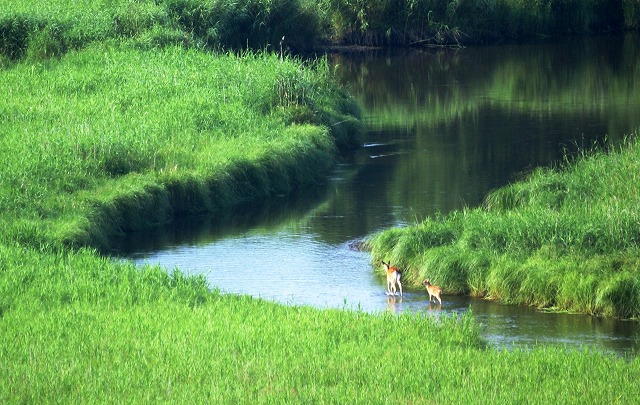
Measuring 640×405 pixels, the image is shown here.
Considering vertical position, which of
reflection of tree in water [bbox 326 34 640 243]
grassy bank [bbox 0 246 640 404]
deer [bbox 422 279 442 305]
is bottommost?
reflection of tree in water [bbox 326 34 640 243]

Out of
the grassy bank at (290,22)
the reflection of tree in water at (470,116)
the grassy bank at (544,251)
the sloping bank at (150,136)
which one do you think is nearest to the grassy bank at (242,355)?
the grassy bank at (544,251)

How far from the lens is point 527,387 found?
36.8 feet

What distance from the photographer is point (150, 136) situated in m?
23.5

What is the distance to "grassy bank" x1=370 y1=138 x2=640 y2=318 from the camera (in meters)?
15.7

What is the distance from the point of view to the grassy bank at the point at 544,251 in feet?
51.6

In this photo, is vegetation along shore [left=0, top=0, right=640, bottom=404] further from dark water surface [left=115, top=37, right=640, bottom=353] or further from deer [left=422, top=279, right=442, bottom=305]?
deer [left=422, top=279, right=442, bottom=305]

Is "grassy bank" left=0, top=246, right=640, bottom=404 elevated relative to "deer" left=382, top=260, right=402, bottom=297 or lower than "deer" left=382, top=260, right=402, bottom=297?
elevated

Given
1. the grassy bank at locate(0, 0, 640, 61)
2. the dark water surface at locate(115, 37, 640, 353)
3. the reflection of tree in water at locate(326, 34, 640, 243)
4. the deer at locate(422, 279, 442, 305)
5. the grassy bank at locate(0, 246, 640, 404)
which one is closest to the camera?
the grassy bank at locate(0, 246, 640, 404)

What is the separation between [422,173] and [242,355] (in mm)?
14282

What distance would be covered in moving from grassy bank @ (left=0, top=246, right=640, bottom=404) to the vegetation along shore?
3 centimetres

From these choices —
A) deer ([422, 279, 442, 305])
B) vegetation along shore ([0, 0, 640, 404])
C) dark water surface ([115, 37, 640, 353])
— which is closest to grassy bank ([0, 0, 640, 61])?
vegetation along shore ([0, 0, 640, 404])

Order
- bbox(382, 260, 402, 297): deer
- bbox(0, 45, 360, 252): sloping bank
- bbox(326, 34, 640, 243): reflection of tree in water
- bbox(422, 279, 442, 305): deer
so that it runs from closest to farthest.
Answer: bbox(422, 279, 442, 305): deer
bbox(382, 260, 402, 297): deer
bbox(0, 45, 360, 252): sloping bank
bbox(326, 34, 640, 243): reflection of tree in water

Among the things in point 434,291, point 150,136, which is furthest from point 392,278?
point 150,136

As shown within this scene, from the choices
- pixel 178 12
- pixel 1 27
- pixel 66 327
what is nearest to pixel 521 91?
pixel 178 12
